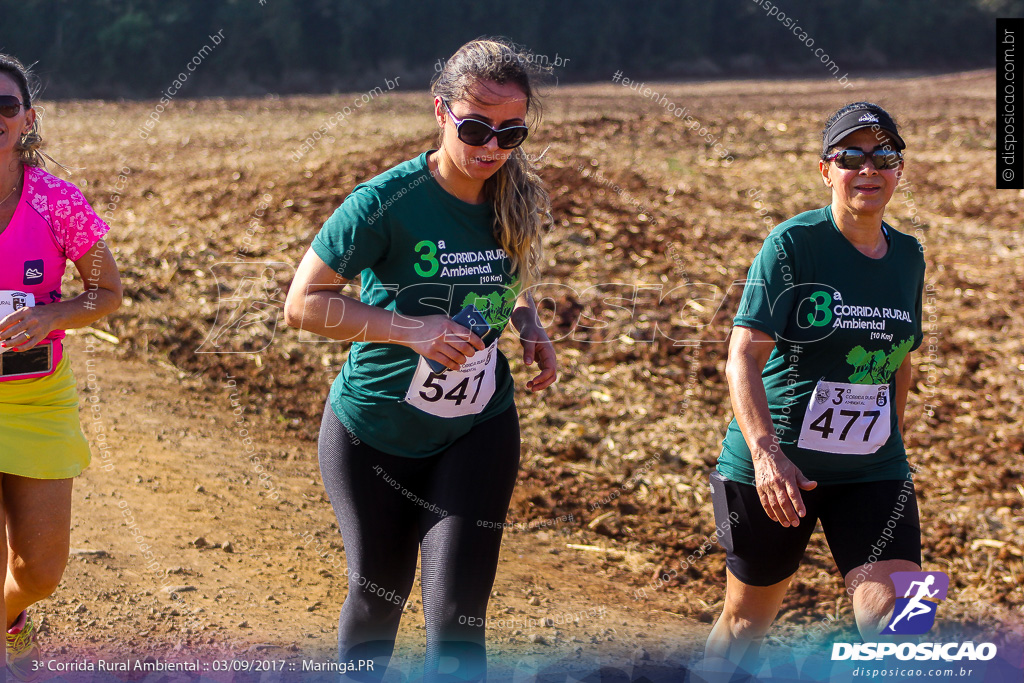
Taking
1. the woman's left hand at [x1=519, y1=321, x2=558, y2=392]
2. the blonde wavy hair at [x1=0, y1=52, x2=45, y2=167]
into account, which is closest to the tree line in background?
the blonde wavy hair at [x1=0, y1=52, x2=45, y2=167]

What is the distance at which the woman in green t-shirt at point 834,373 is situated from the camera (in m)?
2.77

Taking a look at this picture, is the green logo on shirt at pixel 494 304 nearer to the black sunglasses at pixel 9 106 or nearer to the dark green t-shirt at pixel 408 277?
the dark green t-shirt at pixel 408 277

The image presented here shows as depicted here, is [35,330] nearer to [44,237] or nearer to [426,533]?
[44,237]

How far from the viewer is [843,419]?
9.24 feet

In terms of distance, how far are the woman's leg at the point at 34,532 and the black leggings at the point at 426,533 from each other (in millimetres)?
773

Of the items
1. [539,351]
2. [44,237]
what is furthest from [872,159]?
[44,237]

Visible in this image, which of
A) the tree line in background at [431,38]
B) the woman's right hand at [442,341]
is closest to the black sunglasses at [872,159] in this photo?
the woman's right hand at [442,341]

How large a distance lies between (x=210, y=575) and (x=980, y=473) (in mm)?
4406

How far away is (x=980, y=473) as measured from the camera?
5609 mm

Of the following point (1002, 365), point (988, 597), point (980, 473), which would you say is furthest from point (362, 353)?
point (1002, 365)

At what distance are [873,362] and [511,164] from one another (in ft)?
4.08

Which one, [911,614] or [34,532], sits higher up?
[34,532]

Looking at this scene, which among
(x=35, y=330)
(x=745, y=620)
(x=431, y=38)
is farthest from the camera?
(x=431, y=38)

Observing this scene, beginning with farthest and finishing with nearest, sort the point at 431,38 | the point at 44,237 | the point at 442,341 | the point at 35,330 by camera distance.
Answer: the point at 431,38 → the point at 44,237 → the point at 35,330 → the point at 442,341
